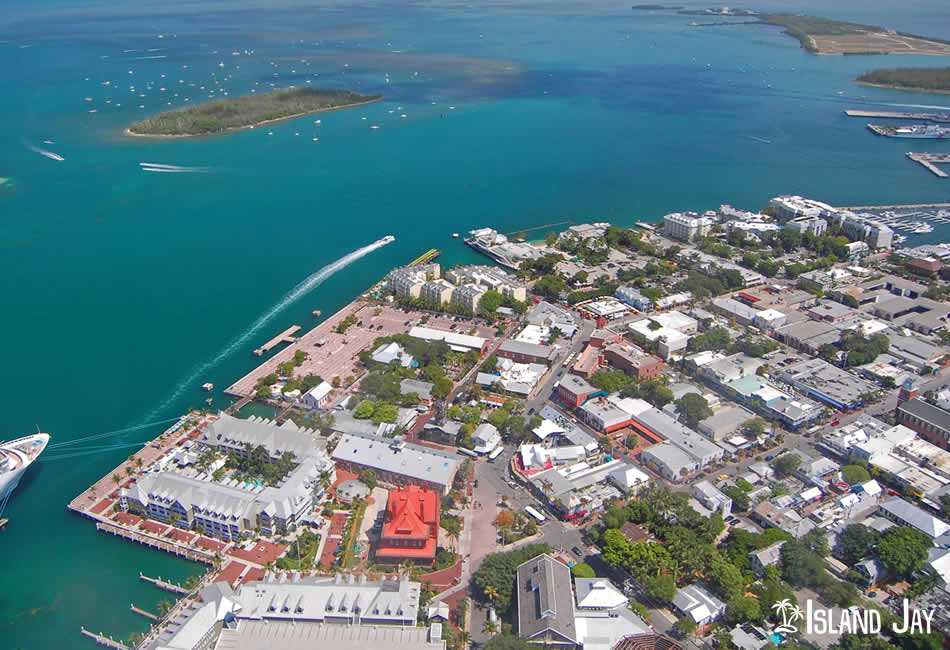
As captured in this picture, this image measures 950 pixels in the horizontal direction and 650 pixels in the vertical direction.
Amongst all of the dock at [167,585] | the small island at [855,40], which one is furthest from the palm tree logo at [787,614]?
the small island at [855,40]

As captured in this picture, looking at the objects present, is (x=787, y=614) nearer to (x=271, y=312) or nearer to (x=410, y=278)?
(x=410, y=278)

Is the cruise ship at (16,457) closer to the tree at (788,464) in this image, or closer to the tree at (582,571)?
the tree at (582,571)

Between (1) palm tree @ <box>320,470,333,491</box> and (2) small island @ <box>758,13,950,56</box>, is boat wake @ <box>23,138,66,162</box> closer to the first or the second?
(1) palm tree @ <box>320,470,333,491</box>

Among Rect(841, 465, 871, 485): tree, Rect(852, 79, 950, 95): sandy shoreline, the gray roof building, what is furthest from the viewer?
Rect(852, 79, 950, 95): sandy shoreline

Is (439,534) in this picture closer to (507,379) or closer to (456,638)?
(456,638)

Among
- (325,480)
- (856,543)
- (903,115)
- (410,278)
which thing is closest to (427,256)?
(410,278)

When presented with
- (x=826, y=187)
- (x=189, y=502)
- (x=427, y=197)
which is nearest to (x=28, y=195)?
(x=427, y=197)

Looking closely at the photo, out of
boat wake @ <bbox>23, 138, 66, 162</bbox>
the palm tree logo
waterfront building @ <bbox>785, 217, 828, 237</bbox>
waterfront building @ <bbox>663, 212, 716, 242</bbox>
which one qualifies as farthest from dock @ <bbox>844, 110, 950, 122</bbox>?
boat wake @ <bbox>23, 138, 66, 162</bbox>
